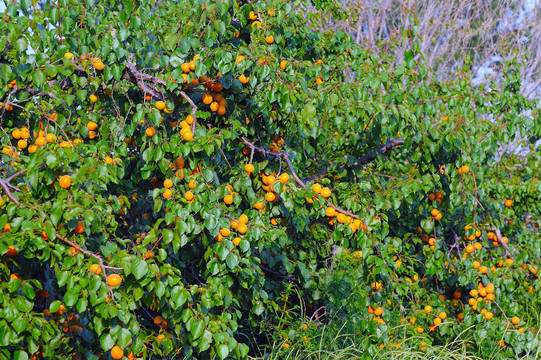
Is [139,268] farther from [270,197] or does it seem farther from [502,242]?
[502,242]

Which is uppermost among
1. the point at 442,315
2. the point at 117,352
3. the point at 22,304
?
the point at 22,304

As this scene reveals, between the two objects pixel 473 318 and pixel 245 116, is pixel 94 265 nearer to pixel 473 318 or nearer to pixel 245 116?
pixel 245 116

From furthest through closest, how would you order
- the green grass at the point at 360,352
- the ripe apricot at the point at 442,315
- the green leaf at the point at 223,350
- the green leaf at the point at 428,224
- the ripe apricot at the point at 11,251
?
the ripe apricot at the point at 442,315, the green leaf at the point at 428,224, the green grass at the point at 360,352, the green leaf at the point at 223,350, the ripe apricot at the point at 11,251

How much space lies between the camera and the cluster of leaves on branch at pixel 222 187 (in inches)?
88.0

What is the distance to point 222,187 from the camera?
2.61 metres

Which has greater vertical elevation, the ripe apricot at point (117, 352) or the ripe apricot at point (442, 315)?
the ripe apricot at point (117, 352)

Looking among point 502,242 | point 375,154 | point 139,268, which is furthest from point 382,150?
point 139,268

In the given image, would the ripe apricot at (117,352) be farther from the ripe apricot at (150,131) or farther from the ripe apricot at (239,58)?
the ripe apricot at (239,58)

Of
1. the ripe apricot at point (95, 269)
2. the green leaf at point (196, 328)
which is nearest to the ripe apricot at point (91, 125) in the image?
the ripe apricot at point (95, 269)

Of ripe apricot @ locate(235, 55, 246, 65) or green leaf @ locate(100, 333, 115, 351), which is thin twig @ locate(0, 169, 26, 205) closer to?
green leaf @ locate(100, 333, 115, 351)

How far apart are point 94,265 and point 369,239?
4.60 feet

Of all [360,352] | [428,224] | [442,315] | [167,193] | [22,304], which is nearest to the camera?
[22,304]

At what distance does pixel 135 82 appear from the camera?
8.97ft

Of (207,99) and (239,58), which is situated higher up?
(239,58)
